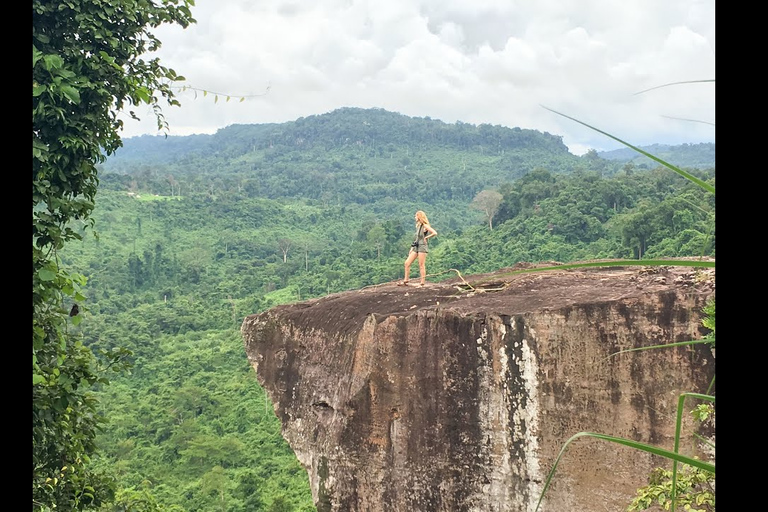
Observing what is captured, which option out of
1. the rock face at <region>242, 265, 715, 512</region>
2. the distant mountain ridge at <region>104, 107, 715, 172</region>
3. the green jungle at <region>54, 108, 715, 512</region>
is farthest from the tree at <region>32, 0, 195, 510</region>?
the distant mountain ridge at <region>104, 107, 715, 172</region>

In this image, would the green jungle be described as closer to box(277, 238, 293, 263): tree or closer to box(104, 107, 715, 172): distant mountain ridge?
box(277, 238, 293, 263): tree

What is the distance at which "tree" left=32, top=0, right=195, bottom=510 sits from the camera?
380 centimetres

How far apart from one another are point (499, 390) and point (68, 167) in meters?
3.50

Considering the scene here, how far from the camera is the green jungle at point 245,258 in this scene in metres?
17.8

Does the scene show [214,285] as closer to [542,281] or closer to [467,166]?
[542,281]

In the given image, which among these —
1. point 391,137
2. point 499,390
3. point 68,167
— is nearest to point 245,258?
point 499,390

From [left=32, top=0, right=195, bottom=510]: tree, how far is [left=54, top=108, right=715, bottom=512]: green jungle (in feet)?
0.86

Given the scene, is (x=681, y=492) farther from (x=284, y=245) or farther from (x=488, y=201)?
(x=284, y=245)

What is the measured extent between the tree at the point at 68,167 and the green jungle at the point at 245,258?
0.26 meters

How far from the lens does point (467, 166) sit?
76.6 meters

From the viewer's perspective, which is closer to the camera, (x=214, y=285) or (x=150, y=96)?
(x=150, y=96)

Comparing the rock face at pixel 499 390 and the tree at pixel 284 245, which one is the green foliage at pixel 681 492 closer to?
the rock face at pixel 499 390
